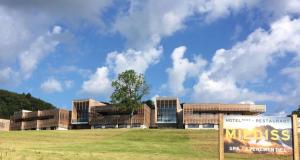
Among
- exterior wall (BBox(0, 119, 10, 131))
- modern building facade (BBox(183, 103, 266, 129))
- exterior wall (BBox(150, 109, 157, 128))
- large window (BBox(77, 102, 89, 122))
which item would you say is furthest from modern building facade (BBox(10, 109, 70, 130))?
modern building facade (BBox(183, 103, 266, 129))

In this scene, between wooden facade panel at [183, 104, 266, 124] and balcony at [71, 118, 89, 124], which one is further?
balcony at [71, 118, 89, 124]

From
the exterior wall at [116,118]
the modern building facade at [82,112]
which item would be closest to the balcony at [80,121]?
the modern building facade at [82,112]

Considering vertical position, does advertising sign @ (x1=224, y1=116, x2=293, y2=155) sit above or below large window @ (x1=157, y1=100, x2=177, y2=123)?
below

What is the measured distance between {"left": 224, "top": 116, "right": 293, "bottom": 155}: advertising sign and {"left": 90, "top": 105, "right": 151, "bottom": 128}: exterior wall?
8796 cm

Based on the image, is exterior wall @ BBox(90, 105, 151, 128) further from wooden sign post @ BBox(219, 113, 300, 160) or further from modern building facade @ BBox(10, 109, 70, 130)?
wooden sign post @ BBox(219, 113, 300, 160)

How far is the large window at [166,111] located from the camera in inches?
4454

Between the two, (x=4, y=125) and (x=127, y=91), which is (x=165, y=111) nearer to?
(x=127, y=91)

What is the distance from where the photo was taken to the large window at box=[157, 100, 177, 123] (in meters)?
113

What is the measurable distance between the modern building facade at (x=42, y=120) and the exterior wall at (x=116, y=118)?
9.58 meters

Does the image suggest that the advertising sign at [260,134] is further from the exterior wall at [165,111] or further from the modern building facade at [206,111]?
the exterior wall at [165,111]

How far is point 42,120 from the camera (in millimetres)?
128625

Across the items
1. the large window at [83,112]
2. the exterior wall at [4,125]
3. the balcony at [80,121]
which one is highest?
the large window at [83,112]

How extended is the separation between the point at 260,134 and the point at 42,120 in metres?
114

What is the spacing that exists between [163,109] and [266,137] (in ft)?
304
